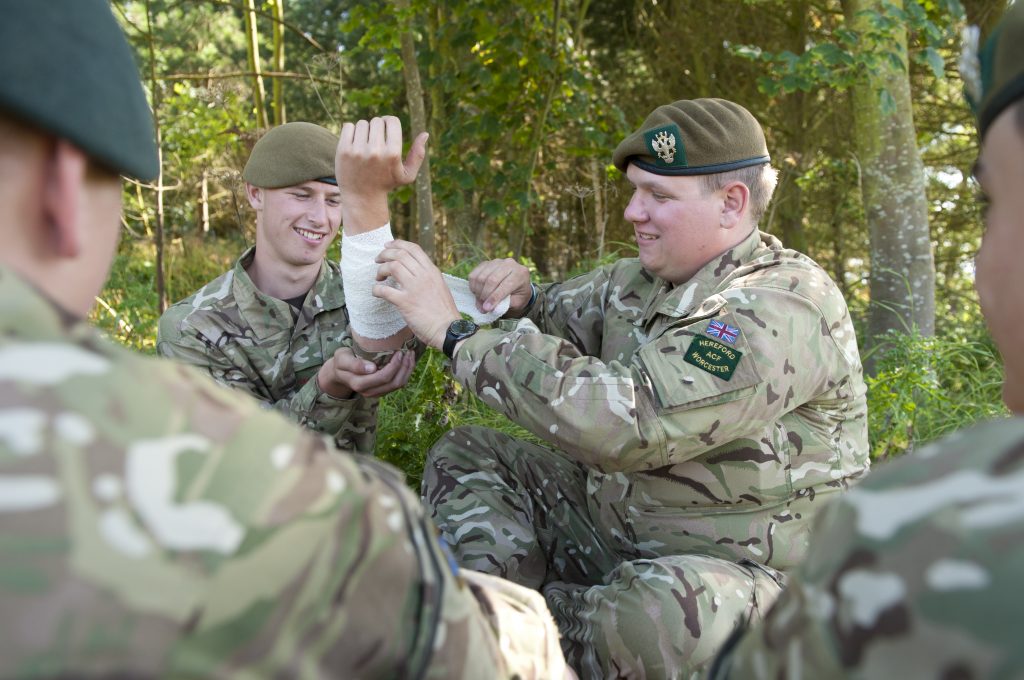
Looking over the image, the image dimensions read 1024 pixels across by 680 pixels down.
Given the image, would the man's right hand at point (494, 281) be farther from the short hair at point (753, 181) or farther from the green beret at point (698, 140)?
the short hair at point (753, 181)

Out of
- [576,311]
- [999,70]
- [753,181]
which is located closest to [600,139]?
[576,311]

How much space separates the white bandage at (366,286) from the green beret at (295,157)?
0.78 meters

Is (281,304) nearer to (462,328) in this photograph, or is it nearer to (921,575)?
(462,328)

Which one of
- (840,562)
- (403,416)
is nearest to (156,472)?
(840,562)

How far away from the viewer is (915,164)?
197 inches

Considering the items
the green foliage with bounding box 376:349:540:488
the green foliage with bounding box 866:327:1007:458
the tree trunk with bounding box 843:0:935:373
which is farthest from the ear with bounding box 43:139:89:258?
the tree trunk with bounding box 843:0:935:373

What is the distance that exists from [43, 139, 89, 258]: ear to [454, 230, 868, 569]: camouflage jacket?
1.48m

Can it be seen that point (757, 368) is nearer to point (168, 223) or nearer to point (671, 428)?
point (671, 428)

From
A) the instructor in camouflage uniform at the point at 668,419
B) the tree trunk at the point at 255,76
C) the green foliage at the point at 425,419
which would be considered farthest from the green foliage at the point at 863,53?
the tree trunk at the point at 255,76

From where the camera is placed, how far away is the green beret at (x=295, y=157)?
11.3ft

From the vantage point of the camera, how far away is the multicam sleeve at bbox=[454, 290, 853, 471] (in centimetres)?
237

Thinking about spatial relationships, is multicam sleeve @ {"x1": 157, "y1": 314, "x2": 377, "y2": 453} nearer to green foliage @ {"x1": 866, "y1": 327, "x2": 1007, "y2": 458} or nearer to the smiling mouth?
the smiling mouth

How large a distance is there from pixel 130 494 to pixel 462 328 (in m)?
1.70

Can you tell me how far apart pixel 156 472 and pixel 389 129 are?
5.75ft
